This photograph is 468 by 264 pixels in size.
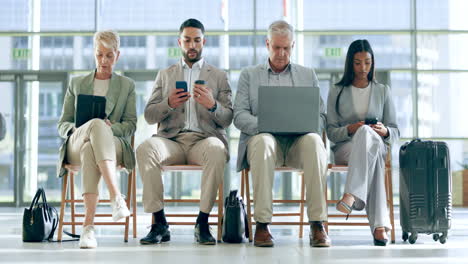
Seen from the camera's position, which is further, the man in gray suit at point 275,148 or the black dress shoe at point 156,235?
the black dress shoe at point 156,235

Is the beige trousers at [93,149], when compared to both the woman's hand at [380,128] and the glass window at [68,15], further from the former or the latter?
the glass window at [68,15]

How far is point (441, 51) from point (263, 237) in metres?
7.10

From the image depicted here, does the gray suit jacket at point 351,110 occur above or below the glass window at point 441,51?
below

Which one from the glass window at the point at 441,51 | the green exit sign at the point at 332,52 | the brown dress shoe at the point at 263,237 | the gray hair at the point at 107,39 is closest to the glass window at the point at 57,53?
the green exit sign at the point at 332,52

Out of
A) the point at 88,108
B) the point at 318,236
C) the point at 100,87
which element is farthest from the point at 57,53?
the point at 318,236

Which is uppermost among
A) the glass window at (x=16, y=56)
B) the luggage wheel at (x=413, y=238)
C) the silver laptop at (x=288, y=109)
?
the glass window at (x=16, y=56)

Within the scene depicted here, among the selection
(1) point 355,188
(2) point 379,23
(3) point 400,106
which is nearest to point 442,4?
(2) point 379,23

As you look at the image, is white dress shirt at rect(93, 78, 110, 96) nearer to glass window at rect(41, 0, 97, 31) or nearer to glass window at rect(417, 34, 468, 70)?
glass window at rect(41, 0, 97, 31)

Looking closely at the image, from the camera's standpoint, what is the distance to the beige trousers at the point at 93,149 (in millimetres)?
3463

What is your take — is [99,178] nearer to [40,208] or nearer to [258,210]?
[40,208]

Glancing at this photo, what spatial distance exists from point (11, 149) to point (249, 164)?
6.97m

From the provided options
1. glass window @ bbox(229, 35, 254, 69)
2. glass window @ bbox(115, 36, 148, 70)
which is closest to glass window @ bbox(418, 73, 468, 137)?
glass window @ bbox(229, 35, 254, 69)

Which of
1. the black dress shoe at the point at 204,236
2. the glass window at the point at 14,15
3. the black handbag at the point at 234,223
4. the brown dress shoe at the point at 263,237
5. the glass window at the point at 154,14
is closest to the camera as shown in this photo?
the brown dress shoe at the point at 263,237

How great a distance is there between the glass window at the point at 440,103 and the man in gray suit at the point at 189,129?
6.32 meters
